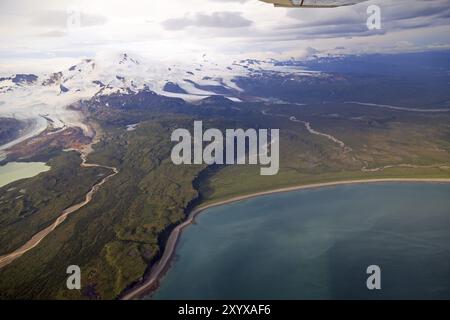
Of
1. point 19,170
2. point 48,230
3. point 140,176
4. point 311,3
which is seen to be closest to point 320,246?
point 48,230

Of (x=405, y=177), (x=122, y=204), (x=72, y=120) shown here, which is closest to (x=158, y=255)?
(x=122, y=204)

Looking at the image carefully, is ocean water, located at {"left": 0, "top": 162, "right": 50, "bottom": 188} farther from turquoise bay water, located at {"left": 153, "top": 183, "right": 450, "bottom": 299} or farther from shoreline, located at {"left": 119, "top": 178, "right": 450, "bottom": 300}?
turquoise bay water, located at {"left": 153, "top": 183, "right": 450, "bottom": 299}

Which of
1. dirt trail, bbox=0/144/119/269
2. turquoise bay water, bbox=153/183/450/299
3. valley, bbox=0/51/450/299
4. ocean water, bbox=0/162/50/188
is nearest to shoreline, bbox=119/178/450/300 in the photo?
valley, bbox=0/51/450/299

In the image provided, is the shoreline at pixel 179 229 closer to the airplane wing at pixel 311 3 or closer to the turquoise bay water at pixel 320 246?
the turquoise bay water at pixel 320 246

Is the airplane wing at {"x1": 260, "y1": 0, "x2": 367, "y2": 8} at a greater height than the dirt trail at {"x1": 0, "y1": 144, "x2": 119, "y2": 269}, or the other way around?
the airplane wing at {"x1": 260, "y1": 0, "x2": 367, "y2": 8}

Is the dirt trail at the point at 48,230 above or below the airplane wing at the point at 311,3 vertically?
below

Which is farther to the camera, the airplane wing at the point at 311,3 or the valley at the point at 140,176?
the valley at the point at 140,176

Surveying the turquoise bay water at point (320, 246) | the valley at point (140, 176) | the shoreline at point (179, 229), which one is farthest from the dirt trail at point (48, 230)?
the turquoise bay water at point (320, 246)
